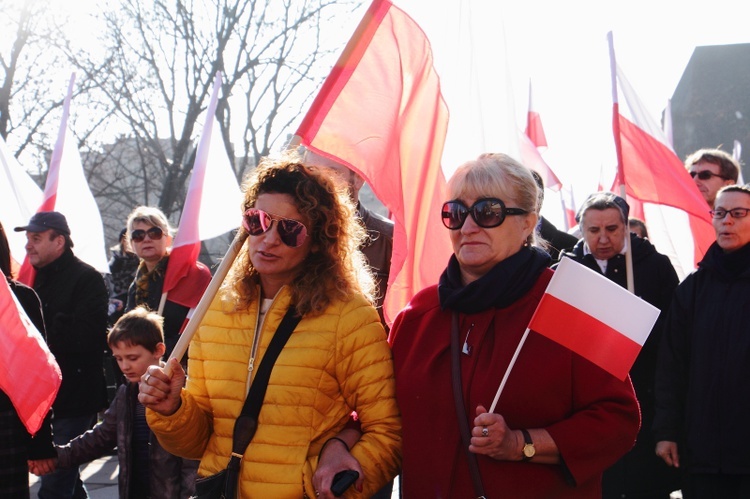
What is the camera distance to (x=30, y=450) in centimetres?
473

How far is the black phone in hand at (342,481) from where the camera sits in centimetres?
292

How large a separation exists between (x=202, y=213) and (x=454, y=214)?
14.5 feet

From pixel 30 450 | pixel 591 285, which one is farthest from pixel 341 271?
pixel 30 450

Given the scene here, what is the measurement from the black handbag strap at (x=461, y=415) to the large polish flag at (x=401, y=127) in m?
0.99

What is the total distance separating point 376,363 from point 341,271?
0.39 m

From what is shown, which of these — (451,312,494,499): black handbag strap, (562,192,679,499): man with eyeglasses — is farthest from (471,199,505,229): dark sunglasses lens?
(562,192,679,499): man with eyeglasses

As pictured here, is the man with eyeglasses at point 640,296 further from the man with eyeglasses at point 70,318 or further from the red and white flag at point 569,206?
the red and white flag at point 569,206

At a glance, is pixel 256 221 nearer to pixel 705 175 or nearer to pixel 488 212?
pixel 488 212

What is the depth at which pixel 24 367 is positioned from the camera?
168 inches

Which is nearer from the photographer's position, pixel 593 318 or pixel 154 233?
pixel 593 318

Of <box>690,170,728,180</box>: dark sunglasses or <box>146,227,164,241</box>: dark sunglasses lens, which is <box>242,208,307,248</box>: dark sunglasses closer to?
<box>146,227,164,241</box>: dark sunglasses lens

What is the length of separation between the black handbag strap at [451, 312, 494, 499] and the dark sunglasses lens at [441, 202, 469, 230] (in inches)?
14.1

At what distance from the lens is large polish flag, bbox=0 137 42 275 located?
8.13 meters

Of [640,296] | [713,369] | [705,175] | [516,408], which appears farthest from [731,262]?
[516,408]
